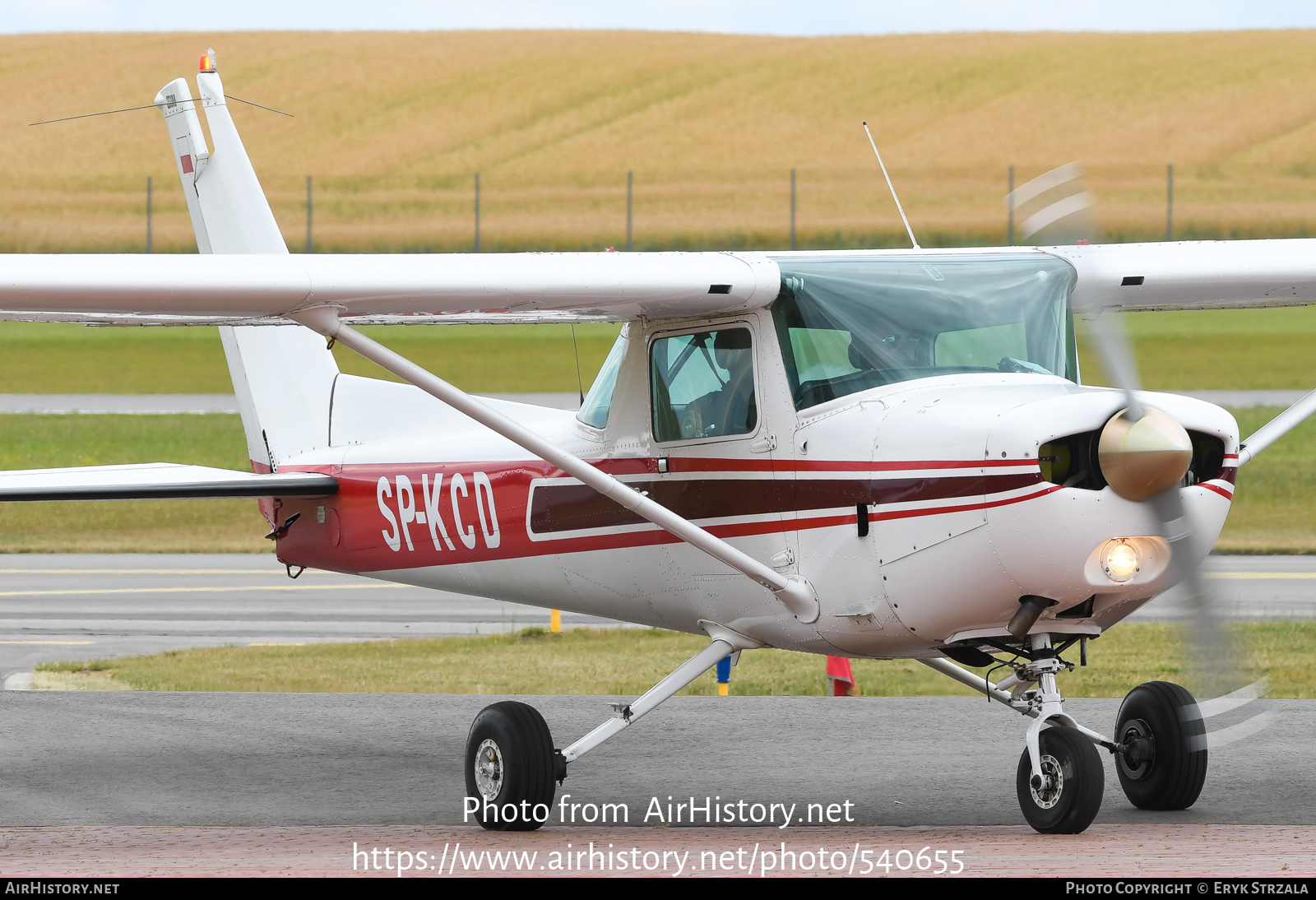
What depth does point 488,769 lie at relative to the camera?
8.15 m

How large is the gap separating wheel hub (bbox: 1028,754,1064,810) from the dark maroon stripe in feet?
3.96

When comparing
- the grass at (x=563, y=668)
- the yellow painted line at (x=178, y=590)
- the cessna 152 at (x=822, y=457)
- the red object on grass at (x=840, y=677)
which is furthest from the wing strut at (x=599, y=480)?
the yellow painted line at (x=178, y=590)

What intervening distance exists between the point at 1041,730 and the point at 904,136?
211 feet

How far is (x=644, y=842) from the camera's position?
24.0 feet

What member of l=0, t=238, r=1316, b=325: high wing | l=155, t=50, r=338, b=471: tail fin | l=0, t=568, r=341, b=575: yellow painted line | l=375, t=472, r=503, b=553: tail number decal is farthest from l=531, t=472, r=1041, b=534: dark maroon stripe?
l=0, t=568, r=341, b=575: yellow painted line

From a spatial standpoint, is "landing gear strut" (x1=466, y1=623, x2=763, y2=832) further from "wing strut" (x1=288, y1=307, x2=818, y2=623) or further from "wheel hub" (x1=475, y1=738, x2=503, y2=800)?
"wing strut" (x1=288, y1=307, x2=818, y2=623)

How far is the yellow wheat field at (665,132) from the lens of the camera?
56.2m

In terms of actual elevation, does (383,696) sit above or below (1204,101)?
below

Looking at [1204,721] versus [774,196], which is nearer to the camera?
[1204,721]

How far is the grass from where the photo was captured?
40.8 ft

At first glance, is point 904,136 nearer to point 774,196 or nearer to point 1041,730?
point 774,196

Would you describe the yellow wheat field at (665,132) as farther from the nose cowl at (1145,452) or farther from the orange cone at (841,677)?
the nose cowl at (1145,452)

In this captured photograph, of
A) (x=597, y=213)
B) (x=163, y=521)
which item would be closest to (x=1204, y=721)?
(x=163, y=521)

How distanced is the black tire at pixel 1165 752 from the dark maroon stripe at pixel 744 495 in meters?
2.11
